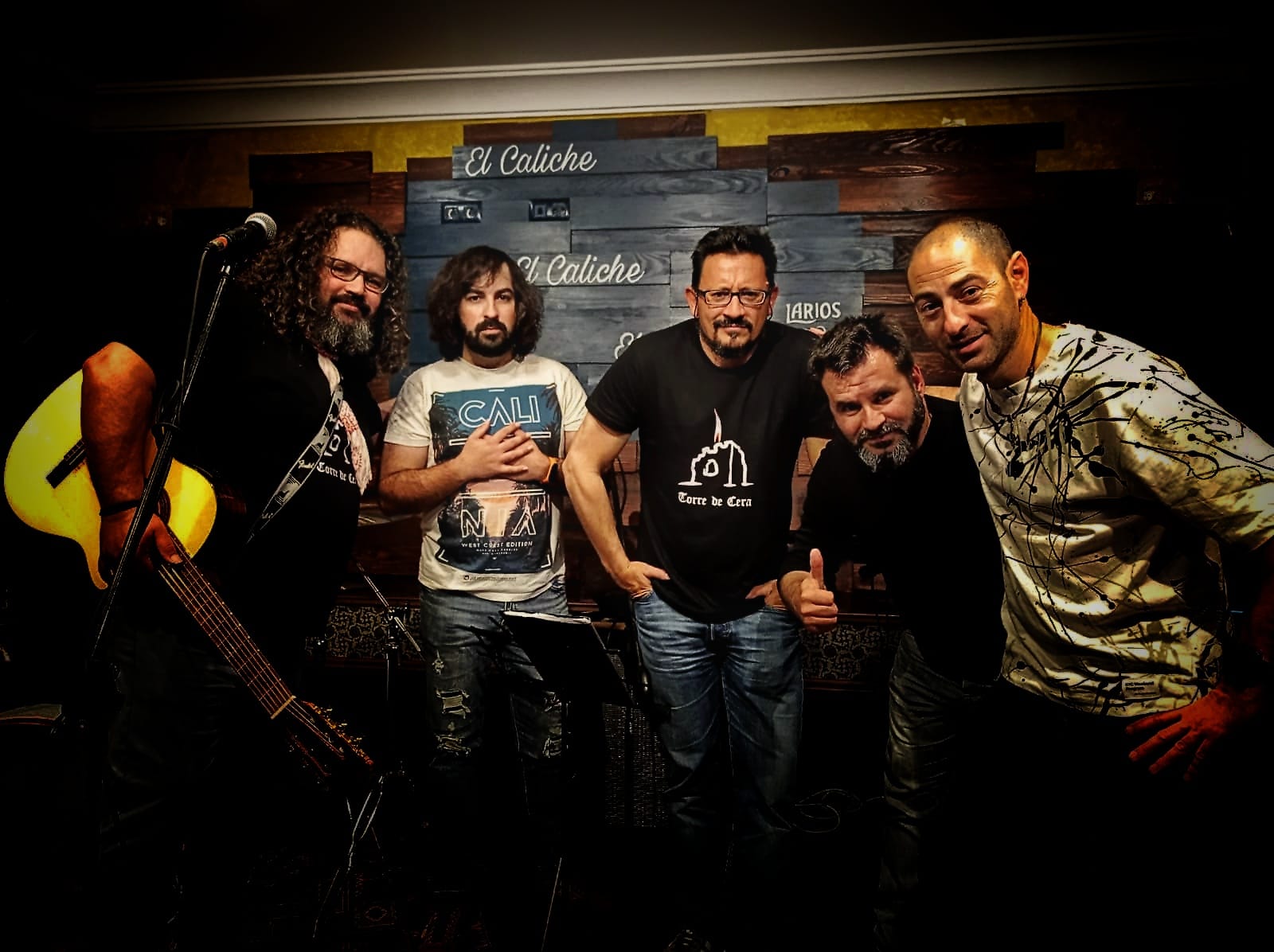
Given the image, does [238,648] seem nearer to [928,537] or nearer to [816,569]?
[816,569]

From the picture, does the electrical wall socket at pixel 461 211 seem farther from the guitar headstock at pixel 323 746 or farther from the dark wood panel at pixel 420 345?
the guitar headstock at pixel 323 746

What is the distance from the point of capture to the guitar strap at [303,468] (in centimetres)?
237

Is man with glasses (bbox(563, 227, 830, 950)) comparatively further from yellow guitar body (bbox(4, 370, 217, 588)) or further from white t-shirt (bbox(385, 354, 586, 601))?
yellow guitar body (bbox(4, 370, 217, 588))

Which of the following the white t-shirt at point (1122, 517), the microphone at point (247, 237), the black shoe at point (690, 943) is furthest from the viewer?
the black shoe at point (690, 943)

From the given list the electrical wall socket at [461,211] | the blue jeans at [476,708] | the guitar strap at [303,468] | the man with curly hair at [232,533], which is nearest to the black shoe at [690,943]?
the blue jeans at [476,708]

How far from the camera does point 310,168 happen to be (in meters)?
2.96

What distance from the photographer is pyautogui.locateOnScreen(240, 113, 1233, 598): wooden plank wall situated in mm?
2609

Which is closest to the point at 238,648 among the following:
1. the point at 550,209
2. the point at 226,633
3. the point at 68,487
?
the point at 226,633

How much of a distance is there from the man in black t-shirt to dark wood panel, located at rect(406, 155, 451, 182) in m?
1.71

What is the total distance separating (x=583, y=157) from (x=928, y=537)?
6.54 ft

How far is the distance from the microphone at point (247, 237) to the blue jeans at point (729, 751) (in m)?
1.78

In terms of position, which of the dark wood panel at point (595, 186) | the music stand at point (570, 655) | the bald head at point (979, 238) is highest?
the dark wood panel at point (595, 186)

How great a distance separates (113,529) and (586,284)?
181 cm

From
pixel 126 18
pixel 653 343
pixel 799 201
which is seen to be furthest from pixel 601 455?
pixel 126 18
